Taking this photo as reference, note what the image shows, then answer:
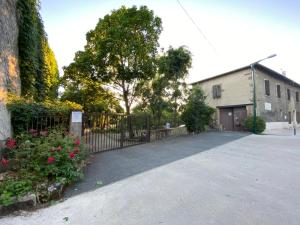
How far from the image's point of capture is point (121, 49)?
9.78 m

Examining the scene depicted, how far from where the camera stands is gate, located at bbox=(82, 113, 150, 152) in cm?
691

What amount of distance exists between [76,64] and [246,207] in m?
10.7

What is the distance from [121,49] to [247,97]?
1113cm

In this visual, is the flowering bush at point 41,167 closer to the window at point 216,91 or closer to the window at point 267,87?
the window at point 216,91

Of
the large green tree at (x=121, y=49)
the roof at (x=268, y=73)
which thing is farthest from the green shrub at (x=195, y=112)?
the roof at (x=268, y=73)

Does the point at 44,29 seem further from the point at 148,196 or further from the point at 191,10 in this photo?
the point at 148,196

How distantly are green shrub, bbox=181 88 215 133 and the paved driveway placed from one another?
8.18 m

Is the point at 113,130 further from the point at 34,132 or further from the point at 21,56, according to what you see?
the point at 21,56

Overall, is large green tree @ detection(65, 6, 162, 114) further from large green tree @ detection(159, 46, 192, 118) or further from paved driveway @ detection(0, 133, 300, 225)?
paved driveway @ detection(0, 133, 300, 225)

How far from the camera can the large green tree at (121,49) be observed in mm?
9773

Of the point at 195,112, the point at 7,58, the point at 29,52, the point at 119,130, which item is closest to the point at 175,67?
the point at 195,112

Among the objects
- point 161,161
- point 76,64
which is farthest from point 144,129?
point 76,64

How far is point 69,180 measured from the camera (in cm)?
358

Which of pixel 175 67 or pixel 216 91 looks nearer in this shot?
pixel 175 67
